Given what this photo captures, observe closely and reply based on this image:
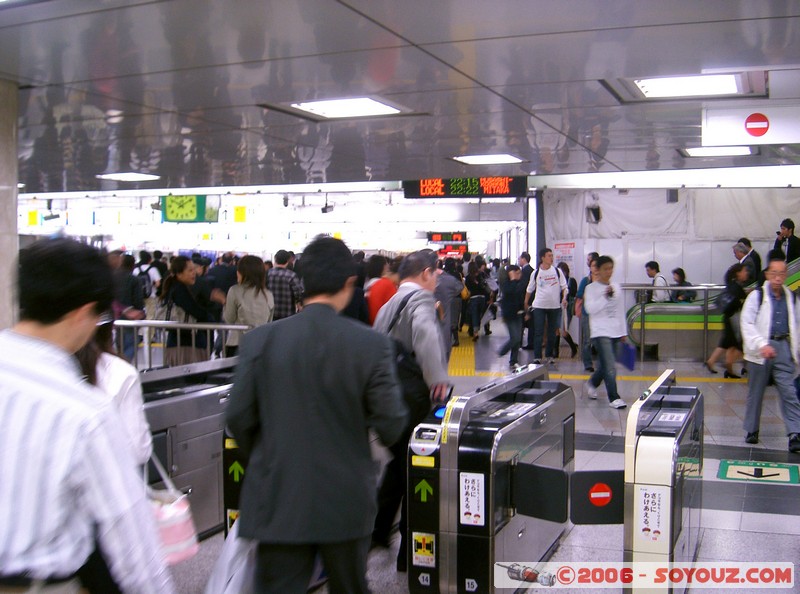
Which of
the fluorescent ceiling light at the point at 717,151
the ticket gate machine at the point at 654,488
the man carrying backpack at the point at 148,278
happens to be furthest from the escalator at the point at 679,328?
the ticket gate machine at the point at 654,488

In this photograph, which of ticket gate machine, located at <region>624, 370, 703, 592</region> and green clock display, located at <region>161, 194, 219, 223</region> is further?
green clock display, located at <region>161, 194, 219, 223</region>

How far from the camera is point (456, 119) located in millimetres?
7977

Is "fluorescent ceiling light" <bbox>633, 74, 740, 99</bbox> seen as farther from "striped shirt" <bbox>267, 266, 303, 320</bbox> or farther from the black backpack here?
"striped shirt" <bbox>267, 266, 303, 320</bbox>

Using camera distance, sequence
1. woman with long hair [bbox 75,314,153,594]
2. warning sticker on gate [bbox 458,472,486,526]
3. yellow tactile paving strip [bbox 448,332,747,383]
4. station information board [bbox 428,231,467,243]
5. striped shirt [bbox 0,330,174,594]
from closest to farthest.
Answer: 1. striped shirt [bbox 0,330,174,594]
2. woman with long hair [bbox 75,314,153,594]
3. warning sticker on gate [bbox 458,472,486,526]
4. yellow tactile paving strip [bbox 448,332,747,383]
5. station information board [bbox 428,231,467,243]

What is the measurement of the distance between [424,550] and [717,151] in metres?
7.86

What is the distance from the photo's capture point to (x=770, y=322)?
7.51m

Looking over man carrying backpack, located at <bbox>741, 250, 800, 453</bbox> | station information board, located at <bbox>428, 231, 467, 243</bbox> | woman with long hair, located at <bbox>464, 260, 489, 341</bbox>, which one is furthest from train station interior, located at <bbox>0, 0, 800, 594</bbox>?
station information board, located at <bbox>428, 231, 467, 243</bbox>

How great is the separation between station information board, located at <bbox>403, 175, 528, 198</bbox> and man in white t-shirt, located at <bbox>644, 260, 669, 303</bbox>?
3597mm

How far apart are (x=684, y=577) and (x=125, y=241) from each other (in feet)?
109

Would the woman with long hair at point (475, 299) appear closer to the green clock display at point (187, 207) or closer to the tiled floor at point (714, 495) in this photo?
the tiled floor at point (714, 495)

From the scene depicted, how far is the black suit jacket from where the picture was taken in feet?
8.96

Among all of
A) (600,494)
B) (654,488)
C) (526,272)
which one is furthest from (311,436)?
(526,272)

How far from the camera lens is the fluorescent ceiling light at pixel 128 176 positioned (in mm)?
13234

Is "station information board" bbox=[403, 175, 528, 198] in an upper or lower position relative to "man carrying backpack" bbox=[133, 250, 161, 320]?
upper
